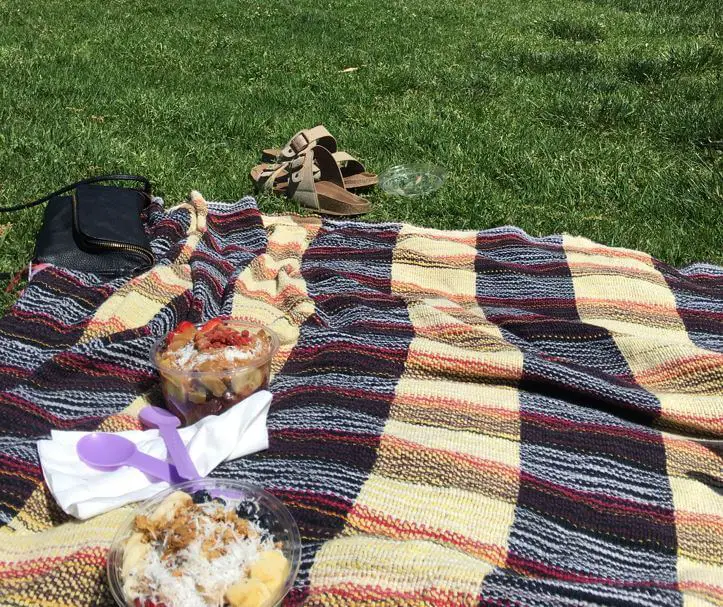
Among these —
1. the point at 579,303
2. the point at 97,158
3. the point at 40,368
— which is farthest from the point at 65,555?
the point at 97,158

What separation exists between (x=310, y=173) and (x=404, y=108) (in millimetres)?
1948

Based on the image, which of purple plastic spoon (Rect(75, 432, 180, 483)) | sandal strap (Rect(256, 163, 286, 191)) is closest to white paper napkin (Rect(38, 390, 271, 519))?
purple plastic spoon (Rect(75, 432, 180, 483))

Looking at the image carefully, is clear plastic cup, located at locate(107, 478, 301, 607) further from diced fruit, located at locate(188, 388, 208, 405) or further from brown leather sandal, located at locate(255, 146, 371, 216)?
brown leather sandal, located at locate(255, 146, 371, 216)

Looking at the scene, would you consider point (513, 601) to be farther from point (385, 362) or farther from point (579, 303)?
point (579, 303)

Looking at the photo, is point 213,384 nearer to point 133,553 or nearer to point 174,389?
point 174,389

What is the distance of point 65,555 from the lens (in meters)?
1.55

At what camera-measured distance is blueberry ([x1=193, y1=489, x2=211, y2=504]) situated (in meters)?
1.56

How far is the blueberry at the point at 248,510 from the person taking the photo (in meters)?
1.52

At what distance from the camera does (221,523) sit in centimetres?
138

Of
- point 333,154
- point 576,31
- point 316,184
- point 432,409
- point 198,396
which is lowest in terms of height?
point 432,409

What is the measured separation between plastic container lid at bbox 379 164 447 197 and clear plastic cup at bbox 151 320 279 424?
7.02ft

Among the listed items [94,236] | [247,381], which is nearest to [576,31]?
[94,236]

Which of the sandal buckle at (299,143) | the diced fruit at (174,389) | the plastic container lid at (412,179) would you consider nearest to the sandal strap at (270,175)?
the sandal buckle at (299,143)

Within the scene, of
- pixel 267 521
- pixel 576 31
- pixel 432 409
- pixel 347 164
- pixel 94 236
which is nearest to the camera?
pixel 267 521
